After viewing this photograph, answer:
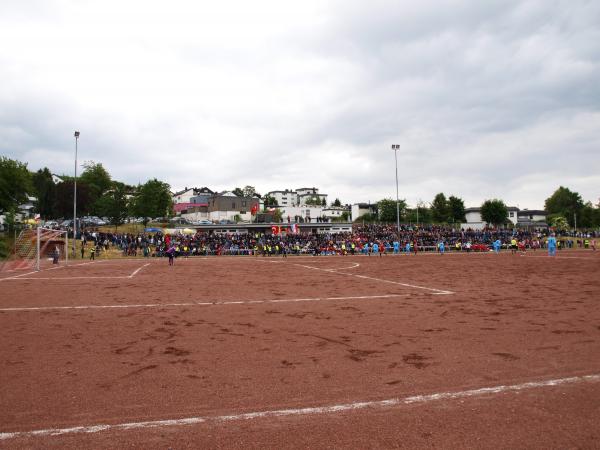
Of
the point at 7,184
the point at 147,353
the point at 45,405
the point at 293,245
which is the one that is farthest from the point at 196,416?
the point at 7,184

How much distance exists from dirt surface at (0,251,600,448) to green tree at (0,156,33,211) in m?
43.9

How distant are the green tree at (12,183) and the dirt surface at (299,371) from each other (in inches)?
1729

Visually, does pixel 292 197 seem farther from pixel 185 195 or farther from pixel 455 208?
pixel 455 208

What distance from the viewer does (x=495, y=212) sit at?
3784 inches

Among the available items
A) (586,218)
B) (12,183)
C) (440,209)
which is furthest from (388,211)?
(12,183)

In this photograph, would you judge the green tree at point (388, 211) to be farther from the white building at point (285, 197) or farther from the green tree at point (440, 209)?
the white building at point (285, 197)

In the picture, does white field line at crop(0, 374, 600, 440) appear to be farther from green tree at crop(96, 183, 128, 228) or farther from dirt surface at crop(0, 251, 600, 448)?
green tree at crop(96, 183, 128, 228)

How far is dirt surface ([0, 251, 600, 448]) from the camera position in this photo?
3887 mm

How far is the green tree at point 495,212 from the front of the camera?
316 ft

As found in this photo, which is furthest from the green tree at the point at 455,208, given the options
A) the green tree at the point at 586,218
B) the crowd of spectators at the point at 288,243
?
the green tree at the point at 586,218

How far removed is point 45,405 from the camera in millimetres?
4566

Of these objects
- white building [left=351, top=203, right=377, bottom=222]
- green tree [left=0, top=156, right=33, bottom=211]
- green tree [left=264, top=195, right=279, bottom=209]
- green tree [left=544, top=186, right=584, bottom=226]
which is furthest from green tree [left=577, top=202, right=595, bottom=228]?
green tree [left=0, top=156, right=33, bottom=211]

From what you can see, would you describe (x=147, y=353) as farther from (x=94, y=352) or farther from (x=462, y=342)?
(x=462, y=342)

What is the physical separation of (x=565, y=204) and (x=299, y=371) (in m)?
158
